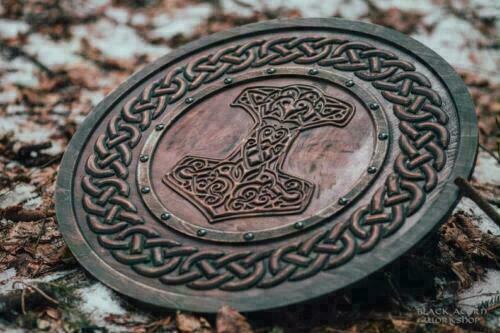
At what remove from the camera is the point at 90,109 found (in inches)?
179

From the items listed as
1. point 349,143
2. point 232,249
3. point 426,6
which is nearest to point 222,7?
point 426,6

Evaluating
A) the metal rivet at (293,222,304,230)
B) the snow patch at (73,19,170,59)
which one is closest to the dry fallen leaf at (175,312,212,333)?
the metal rivet at (293,222,304,230)

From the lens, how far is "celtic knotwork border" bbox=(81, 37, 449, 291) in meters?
2.67

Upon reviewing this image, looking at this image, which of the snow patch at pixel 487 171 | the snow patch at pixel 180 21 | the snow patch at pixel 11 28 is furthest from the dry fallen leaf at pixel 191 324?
the snow patch at pixel 11 28

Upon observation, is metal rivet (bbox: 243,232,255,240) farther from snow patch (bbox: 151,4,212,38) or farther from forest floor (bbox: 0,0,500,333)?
snow patch (bbox: 151,4,212,38)

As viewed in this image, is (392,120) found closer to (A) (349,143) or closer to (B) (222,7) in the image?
(A) (349,143)

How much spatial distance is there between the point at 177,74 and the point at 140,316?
140 cm

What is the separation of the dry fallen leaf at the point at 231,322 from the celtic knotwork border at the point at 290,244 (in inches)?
4.5

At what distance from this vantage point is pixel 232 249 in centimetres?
278

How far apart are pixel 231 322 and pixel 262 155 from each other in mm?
853

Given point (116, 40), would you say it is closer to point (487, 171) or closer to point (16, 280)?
point (16, 280)

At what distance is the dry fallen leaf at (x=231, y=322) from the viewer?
99.2 inches

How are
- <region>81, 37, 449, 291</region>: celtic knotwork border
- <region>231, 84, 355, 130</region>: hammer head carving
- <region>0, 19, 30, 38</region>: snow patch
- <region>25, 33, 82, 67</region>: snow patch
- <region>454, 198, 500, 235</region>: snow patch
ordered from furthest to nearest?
<region>0, 19, 30, 38</region>: snow patch, <region>25, 33, 82, 67</region>: snow patch, <region>454, 198, 500, 235</region>: snow patch, <region>231, 84, 355, 130</region>: hammer head carving, <region>81, 37, 449, 291</region>: celtic knotwork border

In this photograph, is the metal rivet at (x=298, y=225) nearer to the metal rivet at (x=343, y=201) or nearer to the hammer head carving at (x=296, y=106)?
the metal rivet at (x=343, y=201)
